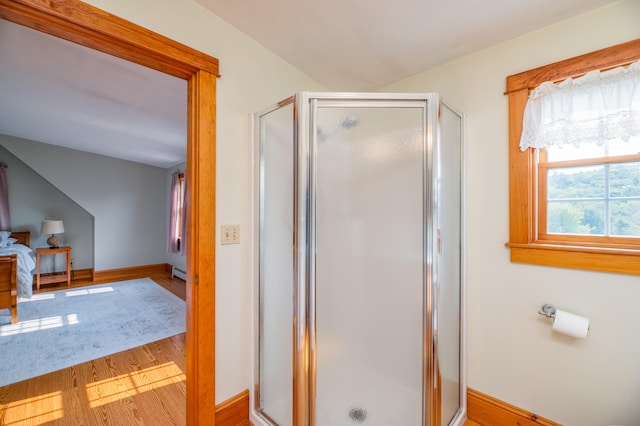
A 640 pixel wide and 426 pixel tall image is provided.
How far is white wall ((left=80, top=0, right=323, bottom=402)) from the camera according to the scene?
1394 millimetres

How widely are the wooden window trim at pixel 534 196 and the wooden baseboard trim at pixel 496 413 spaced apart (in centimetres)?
83

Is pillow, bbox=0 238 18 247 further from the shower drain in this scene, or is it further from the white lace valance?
the white lace valance

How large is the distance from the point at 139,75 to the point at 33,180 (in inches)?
179

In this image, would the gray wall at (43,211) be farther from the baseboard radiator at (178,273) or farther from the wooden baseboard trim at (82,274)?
the baseboard radiator at (178,273)

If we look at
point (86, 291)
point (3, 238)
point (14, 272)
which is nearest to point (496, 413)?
point (14, 272)

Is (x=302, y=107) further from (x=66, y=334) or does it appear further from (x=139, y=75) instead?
(x=66, y=334)

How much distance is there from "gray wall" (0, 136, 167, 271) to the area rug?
1105 mm

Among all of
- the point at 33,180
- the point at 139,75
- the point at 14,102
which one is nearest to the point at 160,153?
the point at 14,102

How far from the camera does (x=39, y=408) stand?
1.67 metres

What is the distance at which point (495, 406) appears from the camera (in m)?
1.50

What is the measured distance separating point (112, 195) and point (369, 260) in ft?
18.7

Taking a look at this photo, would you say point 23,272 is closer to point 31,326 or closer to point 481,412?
point 31,326

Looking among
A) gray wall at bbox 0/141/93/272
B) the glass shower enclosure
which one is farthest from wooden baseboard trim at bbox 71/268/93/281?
the glass shower enclosure

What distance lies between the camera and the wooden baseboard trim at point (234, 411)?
140 cm
